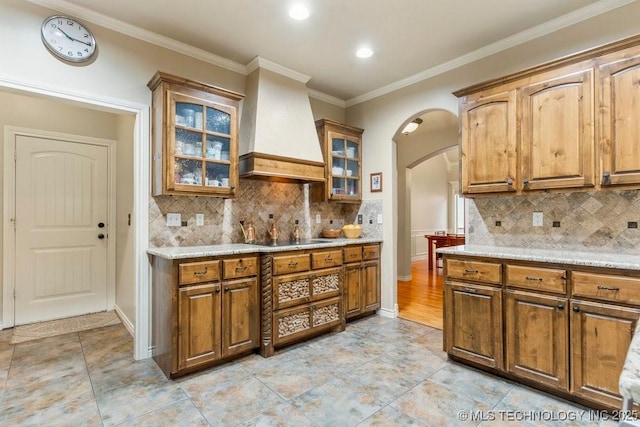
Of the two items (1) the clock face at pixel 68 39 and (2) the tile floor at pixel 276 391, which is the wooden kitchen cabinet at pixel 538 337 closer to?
(2) the tile floor at pixel 276 391

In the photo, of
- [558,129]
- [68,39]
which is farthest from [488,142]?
[68,39]

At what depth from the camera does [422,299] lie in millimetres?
4777

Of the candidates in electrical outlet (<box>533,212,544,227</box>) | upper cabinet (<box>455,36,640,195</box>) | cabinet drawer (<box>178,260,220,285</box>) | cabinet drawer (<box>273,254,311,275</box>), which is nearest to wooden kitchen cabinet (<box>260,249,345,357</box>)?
cabinet drawer (<box>273,254,311,275</box>)

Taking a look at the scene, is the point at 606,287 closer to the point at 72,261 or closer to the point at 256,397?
the point at 256,397

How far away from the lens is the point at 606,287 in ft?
6.55

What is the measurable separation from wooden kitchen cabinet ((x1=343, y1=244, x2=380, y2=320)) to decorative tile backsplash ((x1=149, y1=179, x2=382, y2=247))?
0.39 meters

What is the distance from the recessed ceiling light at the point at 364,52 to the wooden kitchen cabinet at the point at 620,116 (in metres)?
1.83

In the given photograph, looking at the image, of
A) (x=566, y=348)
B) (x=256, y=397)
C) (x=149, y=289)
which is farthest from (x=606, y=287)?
(x=149, y=289)

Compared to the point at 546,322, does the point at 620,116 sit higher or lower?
higher

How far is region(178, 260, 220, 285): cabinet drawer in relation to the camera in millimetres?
2463

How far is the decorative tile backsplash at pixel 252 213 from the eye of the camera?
9.93 feet

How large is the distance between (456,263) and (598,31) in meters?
2.08

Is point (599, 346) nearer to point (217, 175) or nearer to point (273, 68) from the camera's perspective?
point (217, 175)

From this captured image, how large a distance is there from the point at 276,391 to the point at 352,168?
2779 millimetres
